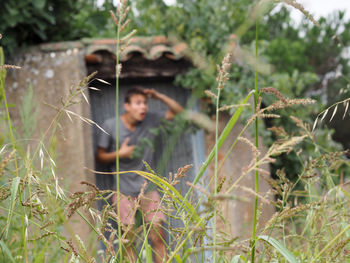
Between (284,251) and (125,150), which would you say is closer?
(284,251)

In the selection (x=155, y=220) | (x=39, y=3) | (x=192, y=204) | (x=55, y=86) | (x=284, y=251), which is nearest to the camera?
(x=284, y=251)

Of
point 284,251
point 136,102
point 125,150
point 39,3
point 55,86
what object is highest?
point 39,3

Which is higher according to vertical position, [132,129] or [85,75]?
[85,75]

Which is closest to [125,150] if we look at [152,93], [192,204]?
[152,93]

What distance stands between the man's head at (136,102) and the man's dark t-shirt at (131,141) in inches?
4.3

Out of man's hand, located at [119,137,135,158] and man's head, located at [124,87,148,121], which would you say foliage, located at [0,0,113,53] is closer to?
man's head, located at [124,87,148,121]

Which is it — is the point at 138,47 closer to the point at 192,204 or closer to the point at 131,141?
the point at 131,141

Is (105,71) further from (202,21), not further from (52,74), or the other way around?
(202,21)

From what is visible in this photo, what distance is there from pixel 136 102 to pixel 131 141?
39 cm

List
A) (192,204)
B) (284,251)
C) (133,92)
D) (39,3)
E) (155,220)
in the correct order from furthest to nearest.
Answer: (133,92)
(39,3)
(155,220)
(192,204)
(284,251)

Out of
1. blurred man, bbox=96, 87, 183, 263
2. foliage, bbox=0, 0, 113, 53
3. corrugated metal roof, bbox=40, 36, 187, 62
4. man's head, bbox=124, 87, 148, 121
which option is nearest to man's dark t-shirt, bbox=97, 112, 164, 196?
blurred man, bbox=96, 87, 183, 263

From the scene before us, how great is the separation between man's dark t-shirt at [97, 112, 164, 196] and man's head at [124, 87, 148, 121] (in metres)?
0.11

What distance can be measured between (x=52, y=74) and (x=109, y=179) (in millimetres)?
1166

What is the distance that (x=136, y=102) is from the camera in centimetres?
427
